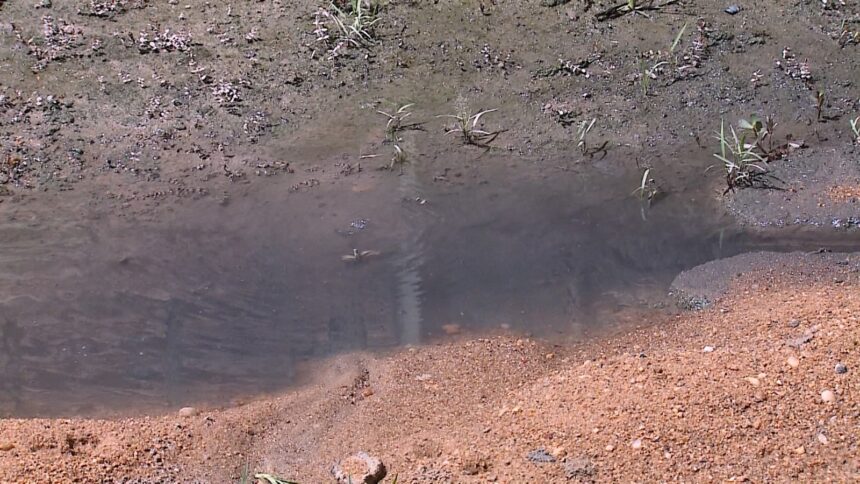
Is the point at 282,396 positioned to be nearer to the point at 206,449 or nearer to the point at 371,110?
the point at 206,449

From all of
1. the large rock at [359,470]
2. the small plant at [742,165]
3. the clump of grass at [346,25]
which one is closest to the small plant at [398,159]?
the clump of grass at [346,25]

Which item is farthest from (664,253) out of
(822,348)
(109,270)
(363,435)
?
(109,270)

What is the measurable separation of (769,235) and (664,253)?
583 millimetres

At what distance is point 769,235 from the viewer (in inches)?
174

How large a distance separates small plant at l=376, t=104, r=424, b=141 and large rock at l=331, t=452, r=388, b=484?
2.37 metres

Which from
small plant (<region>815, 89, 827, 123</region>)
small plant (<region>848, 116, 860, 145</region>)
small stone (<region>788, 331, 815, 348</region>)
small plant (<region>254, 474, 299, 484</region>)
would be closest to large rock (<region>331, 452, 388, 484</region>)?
small plant (<region>254, 474, 299, 484</region>)

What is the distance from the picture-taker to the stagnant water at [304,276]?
3756 millimetres

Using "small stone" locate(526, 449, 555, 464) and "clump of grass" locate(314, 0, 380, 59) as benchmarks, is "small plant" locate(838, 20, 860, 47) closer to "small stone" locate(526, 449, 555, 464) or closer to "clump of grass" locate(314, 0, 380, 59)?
"clump of grass" locate(314, 0, 380, 59)

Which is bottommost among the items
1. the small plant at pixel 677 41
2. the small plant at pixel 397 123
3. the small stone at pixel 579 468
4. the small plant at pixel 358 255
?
the small plant at pixel 358 255

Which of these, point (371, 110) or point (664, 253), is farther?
point (371, 110)

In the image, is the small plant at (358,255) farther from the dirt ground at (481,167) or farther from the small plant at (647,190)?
the small plant at (647,190)

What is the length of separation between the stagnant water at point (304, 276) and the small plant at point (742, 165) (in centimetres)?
22

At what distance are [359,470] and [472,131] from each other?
2.53m

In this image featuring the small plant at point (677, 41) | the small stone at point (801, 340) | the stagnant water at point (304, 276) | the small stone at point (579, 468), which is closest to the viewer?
the small stone at point (579, 468)
